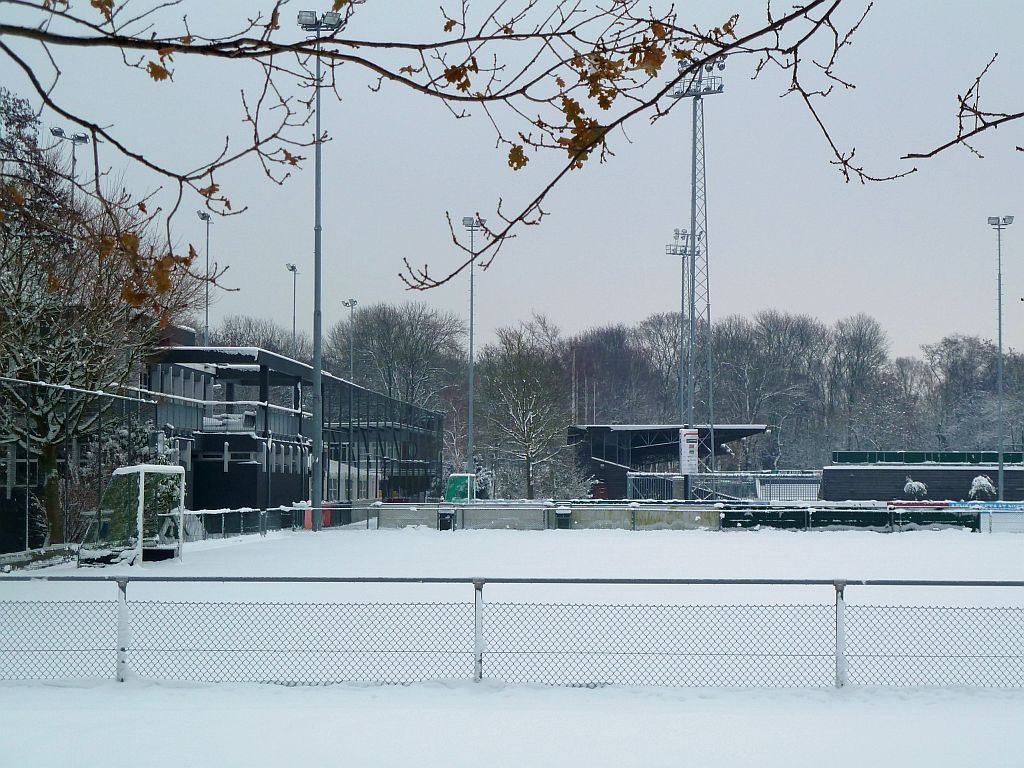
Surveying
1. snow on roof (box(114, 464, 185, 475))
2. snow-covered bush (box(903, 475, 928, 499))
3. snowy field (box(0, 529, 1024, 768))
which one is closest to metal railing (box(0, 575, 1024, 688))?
snowy field (box(0, 529, 1024, 768))

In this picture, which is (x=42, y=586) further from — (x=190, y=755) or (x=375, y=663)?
(x=190, y=755)

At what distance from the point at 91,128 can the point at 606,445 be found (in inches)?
1933

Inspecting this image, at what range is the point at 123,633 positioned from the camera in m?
9.77

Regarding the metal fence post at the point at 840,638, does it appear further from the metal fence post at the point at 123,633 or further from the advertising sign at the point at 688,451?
the advertising sign at the point at 688,451

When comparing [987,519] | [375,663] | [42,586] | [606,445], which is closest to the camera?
[375,663]

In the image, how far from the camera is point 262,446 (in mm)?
35000

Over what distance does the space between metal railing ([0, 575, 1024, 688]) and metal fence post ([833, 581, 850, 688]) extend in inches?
0.6

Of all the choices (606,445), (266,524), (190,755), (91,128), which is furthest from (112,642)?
(606,445)

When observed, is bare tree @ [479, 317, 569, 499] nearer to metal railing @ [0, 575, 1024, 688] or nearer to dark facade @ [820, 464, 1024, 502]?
dark facade @ [820, 464, 1024, 502]

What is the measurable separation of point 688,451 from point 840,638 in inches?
1263

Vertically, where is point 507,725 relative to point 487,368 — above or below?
below

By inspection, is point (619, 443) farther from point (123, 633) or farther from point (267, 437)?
point (123, 633)

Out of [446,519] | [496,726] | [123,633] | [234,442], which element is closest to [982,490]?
[446,519]

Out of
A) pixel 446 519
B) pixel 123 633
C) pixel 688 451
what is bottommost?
pixel 446 519
